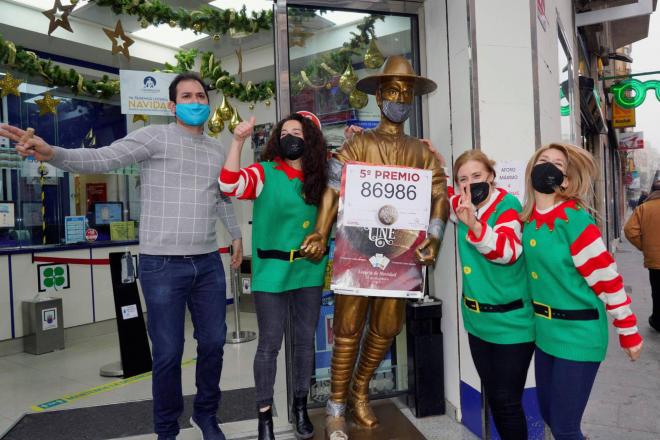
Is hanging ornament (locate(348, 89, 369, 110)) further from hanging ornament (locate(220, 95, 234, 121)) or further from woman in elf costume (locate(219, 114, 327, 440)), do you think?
hanging ornament (locate(220, 95, 234, 121))

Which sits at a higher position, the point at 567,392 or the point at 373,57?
the point at 373,57

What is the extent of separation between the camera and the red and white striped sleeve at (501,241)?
70.6 inches

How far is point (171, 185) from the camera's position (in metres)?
2.34

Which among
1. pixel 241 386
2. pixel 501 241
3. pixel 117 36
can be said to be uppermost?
pixel 117 36

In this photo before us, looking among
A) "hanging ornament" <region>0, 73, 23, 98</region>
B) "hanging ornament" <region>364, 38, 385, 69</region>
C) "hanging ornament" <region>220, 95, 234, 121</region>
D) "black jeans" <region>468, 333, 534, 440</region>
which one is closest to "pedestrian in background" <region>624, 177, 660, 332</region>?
"hanging ornament" <region>364, 38, 385, 69</region>

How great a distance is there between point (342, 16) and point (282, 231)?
1.58m

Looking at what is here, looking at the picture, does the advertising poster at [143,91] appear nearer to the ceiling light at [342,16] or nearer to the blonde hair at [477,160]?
the ceiling light at [342,16]

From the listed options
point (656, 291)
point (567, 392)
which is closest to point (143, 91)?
point (567, 392)

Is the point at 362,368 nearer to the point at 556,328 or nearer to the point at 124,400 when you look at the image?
the point at 556,328

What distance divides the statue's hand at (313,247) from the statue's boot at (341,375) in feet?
1.87

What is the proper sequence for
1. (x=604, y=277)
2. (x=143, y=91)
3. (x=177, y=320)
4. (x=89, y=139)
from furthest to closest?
1. (x=89, y=139)
2. (x=143, y=91)
3. (x=177, y=320)
4. (x=604, y=277)

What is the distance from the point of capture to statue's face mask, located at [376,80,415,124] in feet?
8.64

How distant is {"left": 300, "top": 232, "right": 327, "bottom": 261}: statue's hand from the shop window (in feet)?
14.6

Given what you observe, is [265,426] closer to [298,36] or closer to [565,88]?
[298,36]
